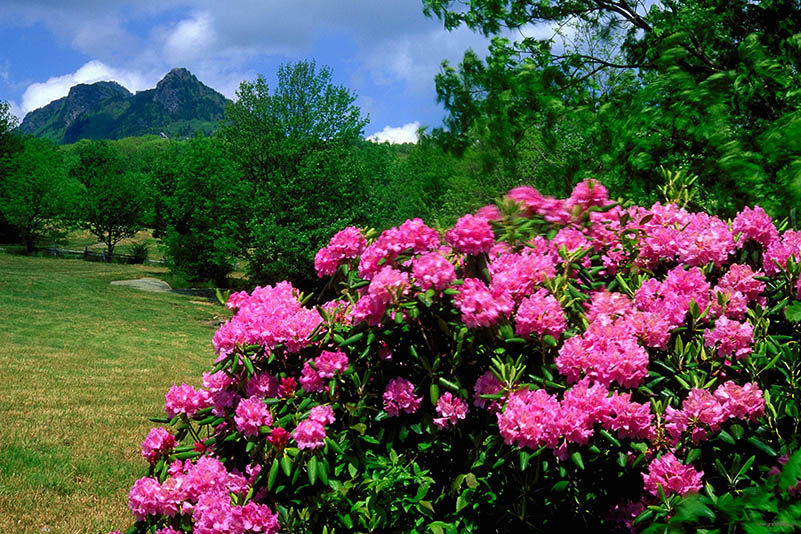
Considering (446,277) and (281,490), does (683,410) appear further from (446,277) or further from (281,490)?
(281,490)

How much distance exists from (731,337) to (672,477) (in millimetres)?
628

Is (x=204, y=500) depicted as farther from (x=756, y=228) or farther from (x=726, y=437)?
(x=756, y=228)

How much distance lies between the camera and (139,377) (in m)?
10.4

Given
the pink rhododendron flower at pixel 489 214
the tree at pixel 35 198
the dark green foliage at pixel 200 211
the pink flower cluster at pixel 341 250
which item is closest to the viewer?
the pink rhododendron flower at pixel 489 214

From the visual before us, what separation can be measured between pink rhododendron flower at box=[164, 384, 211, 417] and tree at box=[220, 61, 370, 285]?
67.6 feet

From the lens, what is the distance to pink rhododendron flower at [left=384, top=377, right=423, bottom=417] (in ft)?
8.37

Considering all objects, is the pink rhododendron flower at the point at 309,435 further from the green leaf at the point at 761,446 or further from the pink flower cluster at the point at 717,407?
the green leaf at the point at 761,446

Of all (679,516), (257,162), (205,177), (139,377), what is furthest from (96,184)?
(679,516)

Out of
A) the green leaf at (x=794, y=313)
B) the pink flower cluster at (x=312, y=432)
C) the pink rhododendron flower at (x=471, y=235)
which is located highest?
the pink rhododendron flower at (x=471, y=235)

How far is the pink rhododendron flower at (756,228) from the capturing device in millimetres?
3037

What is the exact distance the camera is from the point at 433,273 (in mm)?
2529

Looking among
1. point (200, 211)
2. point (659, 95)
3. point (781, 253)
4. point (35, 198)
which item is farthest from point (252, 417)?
point (35, 198)

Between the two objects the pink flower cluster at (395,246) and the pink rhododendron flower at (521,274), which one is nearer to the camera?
the pink rhododendron flower at (521,274)

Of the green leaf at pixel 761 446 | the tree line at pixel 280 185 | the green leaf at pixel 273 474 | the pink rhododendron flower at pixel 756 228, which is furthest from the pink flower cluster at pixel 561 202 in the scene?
the tree line at pixel 280 185
